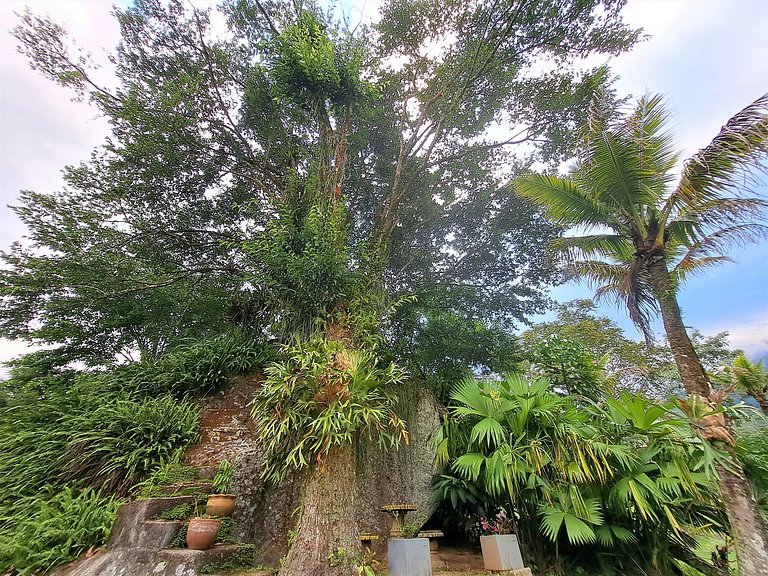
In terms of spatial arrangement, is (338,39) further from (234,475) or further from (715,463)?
(715,463)

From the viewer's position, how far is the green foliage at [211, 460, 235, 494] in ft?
13.0

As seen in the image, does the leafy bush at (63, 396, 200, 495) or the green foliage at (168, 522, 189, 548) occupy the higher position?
the leafy bush at (63, 396, 200, 495)

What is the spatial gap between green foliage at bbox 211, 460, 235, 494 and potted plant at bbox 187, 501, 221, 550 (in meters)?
0.66

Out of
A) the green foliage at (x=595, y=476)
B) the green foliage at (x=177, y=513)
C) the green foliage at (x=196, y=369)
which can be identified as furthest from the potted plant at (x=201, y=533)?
the green foliage at (x=595, y=476)

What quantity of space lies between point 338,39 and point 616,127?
4.70 metres

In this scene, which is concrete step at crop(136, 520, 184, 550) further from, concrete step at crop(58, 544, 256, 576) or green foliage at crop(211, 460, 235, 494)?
green foliage at crop(211, 460, 235, 494)

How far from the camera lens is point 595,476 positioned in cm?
371

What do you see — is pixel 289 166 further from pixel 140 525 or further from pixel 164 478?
pixel 140 525

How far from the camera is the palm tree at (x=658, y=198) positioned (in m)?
4.12

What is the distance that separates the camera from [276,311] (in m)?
5.59

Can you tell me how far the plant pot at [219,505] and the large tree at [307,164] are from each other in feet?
6.55

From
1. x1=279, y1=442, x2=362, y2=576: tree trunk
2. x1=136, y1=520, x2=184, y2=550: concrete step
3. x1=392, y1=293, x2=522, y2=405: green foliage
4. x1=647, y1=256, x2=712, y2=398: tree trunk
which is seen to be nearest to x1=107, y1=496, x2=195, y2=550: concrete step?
x1=136, y1=520, x2=184, y2=550: concrete step

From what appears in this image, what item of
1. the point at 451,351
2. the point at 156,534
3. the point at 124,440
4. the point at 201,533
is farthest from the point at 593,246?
the point at 124,440

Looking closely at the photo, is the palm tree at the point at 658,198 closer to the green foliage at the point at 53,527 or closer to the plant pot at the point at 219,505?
the plant pot at the point at 219,505
